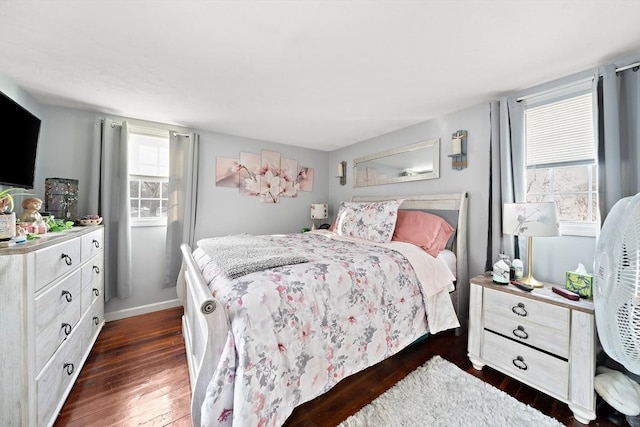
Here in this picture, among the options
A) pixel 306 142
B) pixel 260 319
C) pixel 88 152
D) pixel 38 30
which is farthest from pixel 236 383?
pixel 306 142

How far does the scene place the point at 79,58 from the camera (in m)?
1.57

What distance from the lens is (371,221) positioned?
2.54m

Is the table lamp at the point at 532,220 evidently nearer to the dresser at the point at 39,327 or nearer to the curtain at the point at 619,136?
the curtain at the point at 619,136

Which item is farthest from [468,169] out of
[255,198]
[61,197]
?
[61,197]

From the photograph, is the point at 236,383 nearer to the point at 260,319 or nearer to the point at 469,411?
the point at 260,319

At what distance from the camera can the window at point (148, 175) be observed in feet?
9.05

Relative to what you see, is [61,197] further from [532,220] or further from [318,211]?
[532,220]

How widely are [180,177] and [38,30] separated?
5.39 ft

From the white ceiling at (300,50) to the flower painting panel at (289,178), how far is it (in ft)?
4.45

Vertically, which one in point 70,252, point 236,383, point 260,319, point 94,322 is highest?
point 70,252

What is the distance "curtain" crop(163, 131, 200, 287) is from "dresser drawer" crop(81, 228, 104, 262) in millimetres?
655

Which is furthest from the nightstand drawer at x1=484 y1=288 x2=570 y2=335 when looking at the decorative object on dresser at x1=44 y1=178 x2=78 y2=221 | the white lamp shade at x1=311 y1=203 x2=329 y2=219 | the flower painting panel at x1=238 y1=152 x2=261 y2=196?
the decorative object on dresser at x1=44 y1=178 x2=78 y2=221

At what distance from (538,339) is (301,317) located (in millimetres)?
1551

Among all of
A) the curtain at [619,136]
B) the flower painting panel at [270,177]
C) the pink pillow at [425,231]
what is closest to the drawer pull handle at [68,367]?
the flower painting panel at [270,177]
